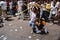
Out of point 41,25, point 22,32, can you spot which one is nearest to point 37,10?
point 41,25

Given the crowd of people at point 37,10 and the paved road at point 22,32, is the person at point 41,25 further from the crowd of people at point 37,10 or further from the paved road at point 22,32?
the paved road at point 22,32

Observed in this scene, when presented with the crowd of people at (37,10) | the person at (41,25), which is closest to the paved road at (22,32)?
the person at (41,25)

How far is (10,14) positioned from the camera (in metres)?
19.5

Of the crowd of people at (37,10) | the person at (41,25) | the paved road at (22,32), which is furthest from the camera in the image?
the crowd of people at (37,10)

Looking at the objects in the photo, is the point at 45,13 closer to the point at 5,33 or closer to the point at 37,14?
the point at 37,14

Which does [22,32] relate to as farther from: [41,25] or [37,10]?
[37,10]

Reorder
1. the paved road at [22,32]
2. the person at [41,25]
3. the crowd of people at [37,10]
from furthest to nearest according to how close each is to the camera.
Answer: the crowd of people at [37,10]
the person at [41,25]
the paved road at [22,32]

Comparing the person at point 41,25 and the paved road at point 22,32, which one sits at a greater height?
the person at point 41,25

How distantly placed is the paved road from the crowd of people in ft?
1.76

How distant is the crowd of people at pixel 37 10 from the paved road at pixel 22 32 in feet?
1.76

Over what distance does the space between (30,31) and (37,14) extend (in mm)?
1033

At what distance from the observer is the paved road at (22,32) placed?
12.1 m

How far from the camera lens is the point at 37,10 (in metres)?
13.8

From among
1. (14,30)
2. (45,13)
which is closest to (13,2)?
(45,13)
